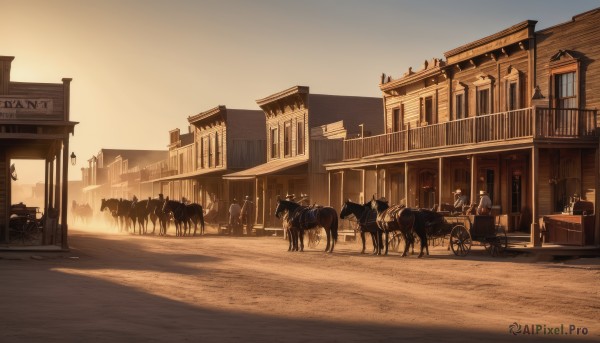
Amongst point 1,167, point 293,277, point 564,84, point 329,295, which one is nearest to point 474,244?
point 564,84

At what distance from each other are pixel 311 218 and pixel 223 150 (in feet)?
91.5

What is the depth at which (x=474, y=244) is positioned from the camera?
27203 mm

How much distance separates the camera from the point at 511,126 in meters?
27.1

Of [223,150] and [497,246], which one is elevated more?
[223,150]

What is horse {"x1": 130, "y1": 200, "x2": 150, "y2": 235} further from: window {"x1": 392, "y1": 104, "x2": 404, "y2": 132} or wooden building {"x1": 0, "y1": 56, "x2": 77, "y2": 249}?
wooden building {"x1": 0, "y1": 56, "x2": 77, "y2": 249}

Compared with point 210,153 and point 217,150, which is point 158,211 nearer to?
point 217,150

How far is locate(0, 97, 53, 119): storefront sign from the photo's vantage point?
26.9 meters

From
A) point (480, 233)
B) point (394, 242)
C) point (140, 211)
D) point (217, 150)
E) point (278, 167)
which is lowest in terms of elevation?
point (394, 242)

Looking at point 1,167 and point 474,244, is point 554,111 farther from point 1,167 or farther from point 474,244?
point 1,167

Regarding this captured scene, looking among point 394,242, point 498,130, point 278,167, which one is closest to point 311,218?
point 394,242

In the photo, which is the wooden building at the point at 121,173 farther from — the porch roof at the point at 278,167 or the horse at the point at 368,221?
the horse at the point at 368,221

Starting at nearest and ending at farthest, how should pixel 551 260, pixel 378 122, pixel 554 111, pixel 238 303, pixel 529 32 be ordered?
pixel 238 303 → pixel 551 260 → pixel 554 111 → pixel 529 32 → pixel 378 122

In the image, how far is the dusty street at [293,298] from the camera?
11.5 m

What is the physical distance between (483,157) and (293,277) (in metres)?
13.6
